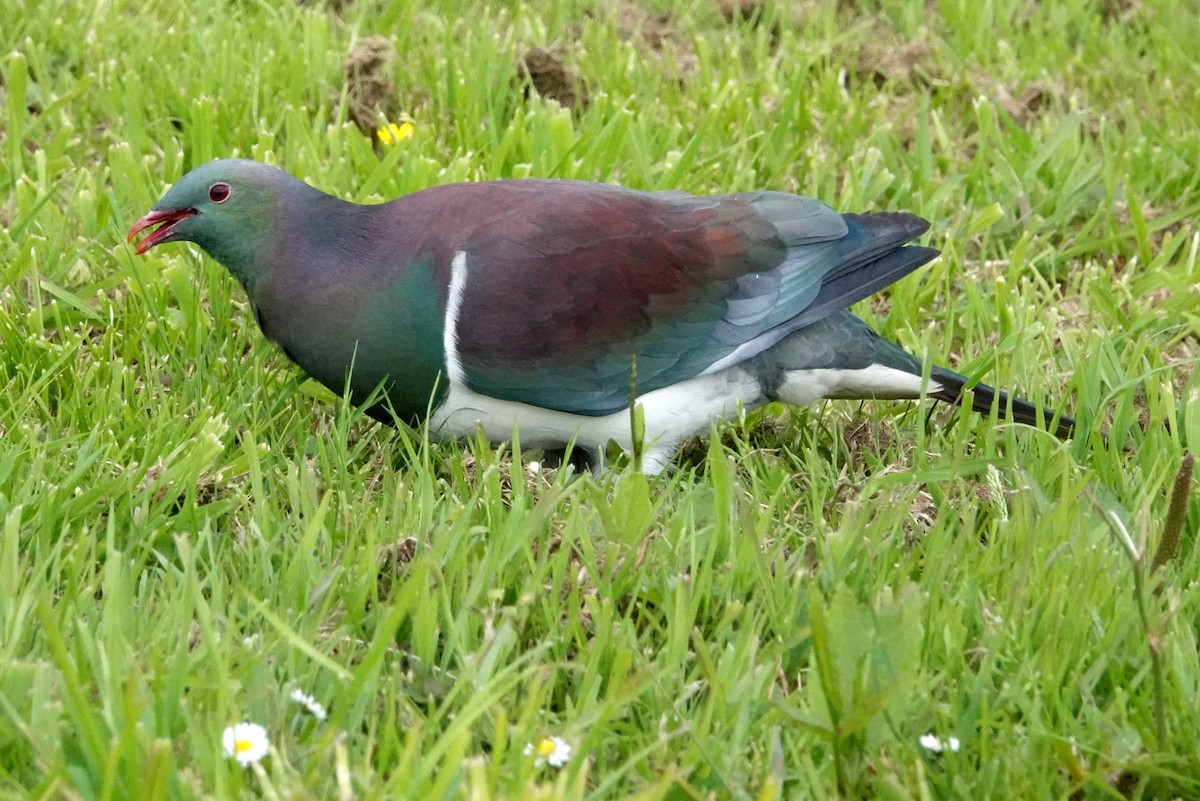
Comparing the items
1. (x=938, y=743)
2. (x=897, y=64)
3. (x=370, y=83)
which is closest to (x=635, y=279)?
(x=938, y=743)

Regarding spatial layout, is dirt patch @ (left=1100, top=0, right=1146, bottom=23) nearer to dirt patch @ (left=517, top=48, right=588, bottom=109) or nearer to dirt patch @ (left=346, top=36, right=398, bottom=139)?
dirt patch @ (left=517, top=48, right=588, bottom=109)

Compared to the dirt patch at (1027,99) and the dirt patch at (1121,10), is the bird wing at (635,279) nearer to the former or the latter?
the dirt patch at (1027,99)

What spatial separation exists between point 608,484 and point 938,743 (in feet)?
3.71

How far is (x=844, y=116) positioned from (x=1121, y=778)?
332 cm

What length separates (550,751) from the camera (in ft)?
7.77

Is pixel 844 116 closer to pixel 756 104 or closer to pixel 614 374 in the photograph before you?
pixel 756 104

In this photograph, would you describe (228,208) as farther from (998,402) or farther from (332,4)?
(332,4)

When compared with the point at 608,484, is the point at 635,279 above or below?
above

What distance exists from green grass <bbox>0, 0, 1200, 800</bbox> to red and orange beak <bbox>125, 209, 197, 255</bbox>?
0.31 meters

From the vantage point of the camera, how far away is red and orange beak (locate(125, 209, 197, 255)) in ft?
12.1

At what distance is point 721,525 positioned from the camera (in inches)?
120

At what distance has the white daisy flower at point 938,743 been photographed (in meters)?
2.47

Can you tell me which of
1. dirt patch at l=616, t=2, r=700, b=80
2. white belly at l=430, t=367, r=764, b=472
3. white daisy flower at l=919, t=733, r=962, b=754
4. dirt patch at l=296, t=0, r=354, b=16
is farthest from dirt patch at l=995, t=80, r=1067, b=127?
white daisy flower at l=919, t=733, r=962, b=754

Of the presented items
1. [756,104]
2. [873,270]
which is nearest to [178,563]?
[873,270]
